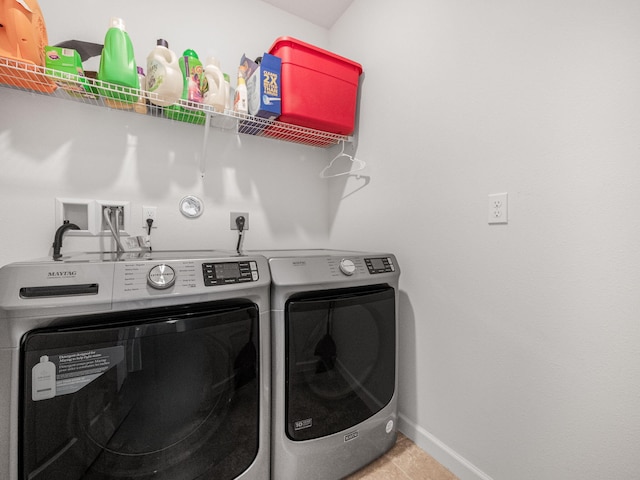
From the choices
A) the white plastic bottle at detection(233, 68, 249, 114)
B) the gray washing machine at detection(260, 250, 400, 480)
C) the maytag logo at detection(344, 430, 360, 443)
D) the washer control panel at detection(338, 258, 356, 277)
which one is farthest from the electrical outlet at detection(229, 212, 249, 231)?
the maytag logo at detection(344, 430, 360, 443)

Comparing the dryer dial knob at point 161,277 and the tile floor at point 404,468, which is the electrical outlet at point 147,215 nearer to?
the dryer dial knob at point 161,277

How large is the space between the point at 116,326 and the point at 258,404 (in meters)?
0.52

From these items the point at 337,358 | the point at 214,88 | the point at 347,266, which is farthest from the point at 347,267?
the point at 214,88

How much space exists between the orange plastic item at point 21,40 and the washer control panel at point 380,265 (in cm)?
142

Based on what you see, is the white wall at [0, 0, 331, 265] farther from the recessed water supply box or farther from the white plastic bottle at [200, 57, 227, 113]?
the white plastic bottle at [200, 57, 227, 113]

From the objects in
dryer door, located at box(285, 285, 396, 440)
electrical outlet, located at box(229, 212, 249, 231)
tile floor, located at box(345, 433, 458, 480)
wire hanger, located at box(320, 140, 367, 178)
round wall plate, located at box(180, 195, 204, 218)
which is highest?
wire hanger, located at box(320, 140, 367, 178)

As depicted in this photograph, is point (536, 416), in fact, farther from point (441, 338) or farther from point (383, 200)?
point (383, 200)

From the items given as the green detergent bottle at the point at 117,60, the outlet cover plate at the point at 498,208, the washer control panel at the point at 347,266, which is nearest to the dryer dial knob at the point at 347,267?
the washer control panel at the point at 347,266

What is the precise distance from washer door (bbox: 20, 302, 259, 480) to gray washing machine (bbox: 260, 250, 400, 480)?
0.12 metres

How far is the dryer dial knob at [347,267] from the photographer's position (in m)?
1.17

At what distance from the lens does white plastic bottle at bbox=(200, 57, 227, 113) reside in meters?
1.35

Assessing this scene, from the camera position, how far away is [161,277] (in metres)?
0.85

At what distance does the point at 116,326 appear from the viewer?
2.59 ft

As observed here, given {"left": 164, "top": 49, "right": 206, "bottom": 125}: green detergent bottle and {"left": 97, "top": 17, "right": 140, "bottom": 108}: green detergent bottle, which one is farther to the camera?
{"left": 164, "top": 49, "right": 206, "bottom": 125}: green detergent bottle
